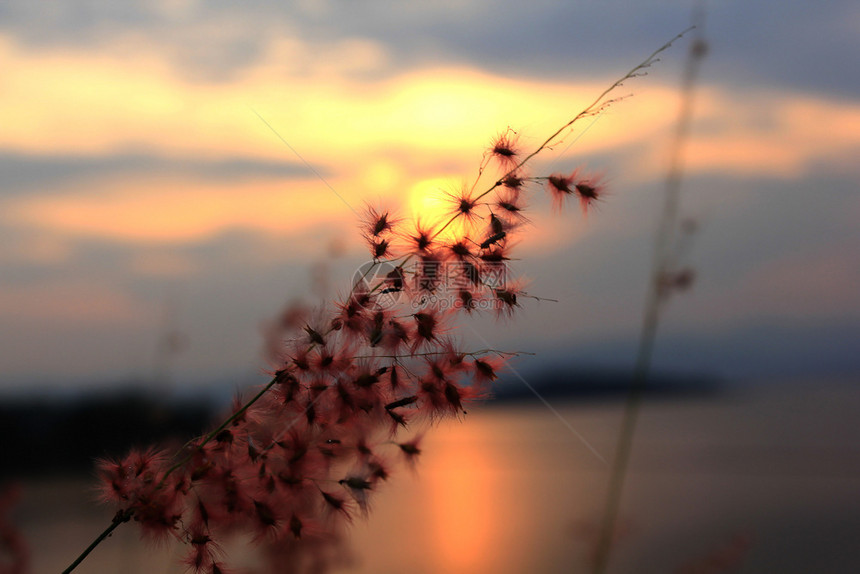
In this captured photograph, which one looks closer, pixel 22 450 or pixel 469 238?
pixel 469 238

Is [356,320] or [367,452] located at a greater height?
[356,320]

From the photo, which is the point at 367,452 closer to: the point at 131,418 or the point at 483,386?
the point at 483,386

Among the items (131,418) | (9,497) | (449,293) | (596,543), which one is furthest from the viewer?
(9,497)

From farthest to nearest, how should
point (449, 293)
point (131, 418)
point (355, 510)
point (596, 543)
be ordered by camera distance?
point (131, 418), point (596, 543), point (355, 510), point (449, 293)

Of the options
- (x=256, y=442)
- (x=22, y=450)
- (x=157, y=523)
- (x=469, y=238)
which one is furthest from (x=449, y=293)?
(x=22, y=450)

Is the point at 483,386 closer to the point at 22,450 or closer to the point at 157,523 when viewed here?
the point at 157,523

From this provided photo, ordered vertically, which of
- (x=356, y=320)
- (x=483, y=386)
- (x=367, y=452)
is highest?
(x=356, y=320)
